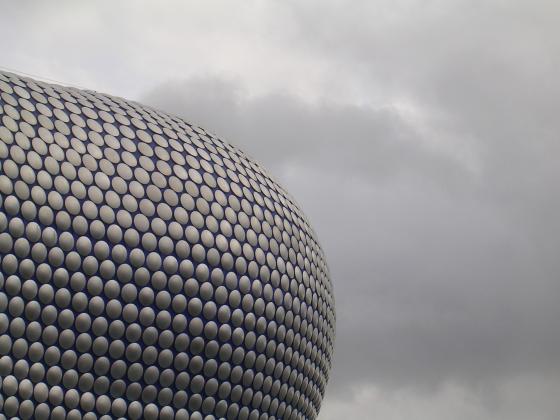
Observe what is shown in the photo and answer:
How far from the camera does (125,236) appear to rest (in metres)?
27.5

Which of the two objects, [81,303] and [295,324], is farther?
[295,324]

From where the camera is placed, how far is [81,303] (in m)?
26.4

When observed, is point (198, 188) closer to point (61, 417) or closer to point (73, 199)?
point (73, 199)

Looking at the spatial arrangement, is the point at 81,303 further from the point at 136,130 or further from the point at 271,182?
the point at 271,182

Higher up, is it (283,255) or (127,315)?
(283,255)

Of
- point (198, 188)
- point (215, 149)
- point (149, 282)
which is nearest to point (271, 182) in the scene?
point (215, 149)

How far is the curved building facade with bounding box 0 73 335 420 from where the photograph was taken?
25719 millimetres

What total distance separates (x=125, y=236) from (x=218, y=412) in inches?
244

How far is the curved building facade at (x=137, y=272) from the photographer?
2572 cm

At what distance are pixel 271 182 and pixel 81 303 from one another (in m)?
10.2

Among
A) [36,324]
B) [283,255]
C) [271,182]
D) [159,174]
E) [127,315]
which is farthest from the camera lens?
[271,182]

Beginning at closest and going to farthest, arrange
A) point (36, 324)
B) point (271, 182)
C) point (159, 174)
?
point (36, 324)
point (159, 174)
point (271, 182)

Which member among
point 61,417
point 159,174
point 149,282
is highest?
point 159,174

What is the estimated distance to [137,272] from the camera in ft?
90.2
